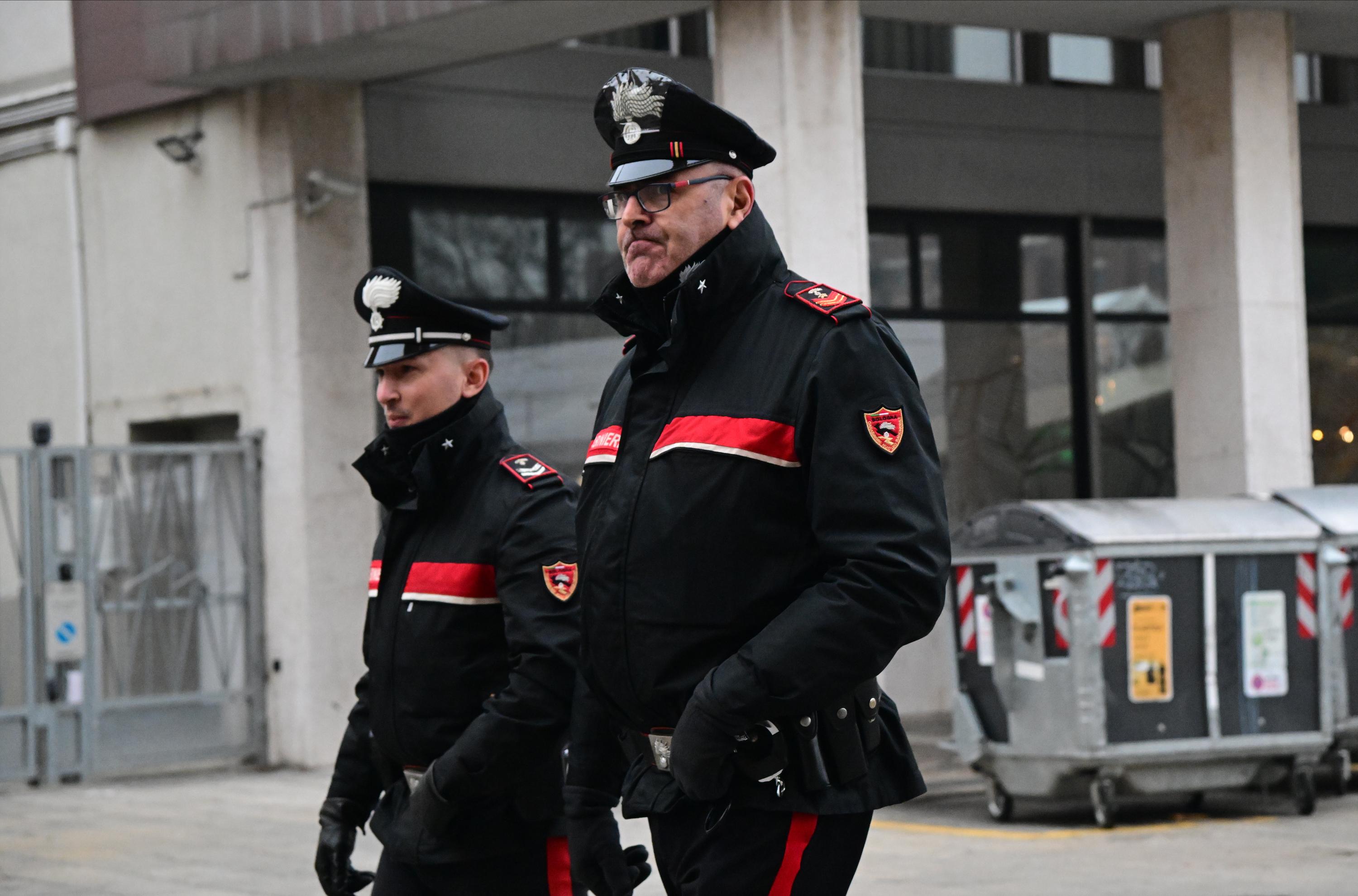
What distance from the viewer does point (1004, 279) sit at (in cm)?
1580

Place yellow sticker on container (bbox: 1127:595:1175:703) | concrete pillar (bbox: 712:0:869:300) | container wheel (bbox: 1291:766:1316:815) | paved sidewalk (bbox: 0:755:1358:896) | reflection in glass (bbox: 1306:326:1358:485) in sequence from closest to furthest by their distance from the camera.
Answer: paved sidewalk (bbox: 0:755:1358:896), yellow sticker on container (bbox: 1127:595:1175:703), container wheel (bbox: 1291:766:1316:815), concrete pillar (bbox: 712:0:869:300), reflection in glass (bbox: 1306:326:1358:485)

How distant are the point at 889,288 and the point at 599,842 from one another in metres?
→ 11.9

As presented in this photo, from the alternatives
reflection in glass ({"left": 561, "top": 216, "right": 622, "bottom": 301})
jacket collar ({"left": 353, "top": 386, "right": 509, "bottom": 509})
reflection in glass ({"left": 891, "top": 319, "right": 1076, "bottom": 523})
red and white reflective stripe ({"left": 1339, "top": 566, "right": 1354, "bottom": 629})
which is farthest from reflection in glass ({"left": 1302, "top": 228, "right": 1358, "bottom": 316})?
jacket collar ({"left": 353, "top": 386, "right": 509, "bottom": 509})

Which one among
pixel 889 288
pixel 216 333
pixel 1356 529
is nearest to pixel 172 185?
pixel 216 333

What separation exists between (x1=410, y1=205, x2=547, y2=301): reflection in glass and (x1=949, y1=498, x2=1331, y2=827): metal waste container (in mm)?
4911

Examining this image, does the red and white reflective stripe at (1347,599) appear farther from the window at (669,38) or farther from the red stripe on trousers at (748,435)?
the red stripe on trousers at (748,435)

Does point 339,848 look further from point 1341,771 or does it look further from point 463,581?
point 1341,771

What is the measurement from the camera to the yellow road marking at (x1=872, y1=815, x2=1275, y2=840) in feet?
31.1

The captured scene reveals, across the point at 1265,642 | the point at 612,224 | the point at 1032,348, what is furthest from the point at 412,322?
the point at 1032,348

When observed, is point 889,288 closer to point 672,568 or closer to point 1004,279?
point 1004,279

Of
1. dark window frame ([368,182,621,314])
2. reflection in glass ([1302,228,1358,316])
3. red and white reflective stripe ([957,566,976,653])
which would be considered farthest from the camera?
reflection in glass ([1302,228,1358,316])

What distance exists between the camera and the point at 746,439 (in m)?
3.10

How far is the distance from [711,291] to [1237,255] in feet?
31.5

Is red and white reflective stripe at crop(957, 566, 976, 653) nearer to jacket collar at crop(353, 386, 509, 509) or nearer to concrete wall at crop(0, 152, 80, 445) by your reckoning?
jacket collar at crop(353, 386, 509, 509)
